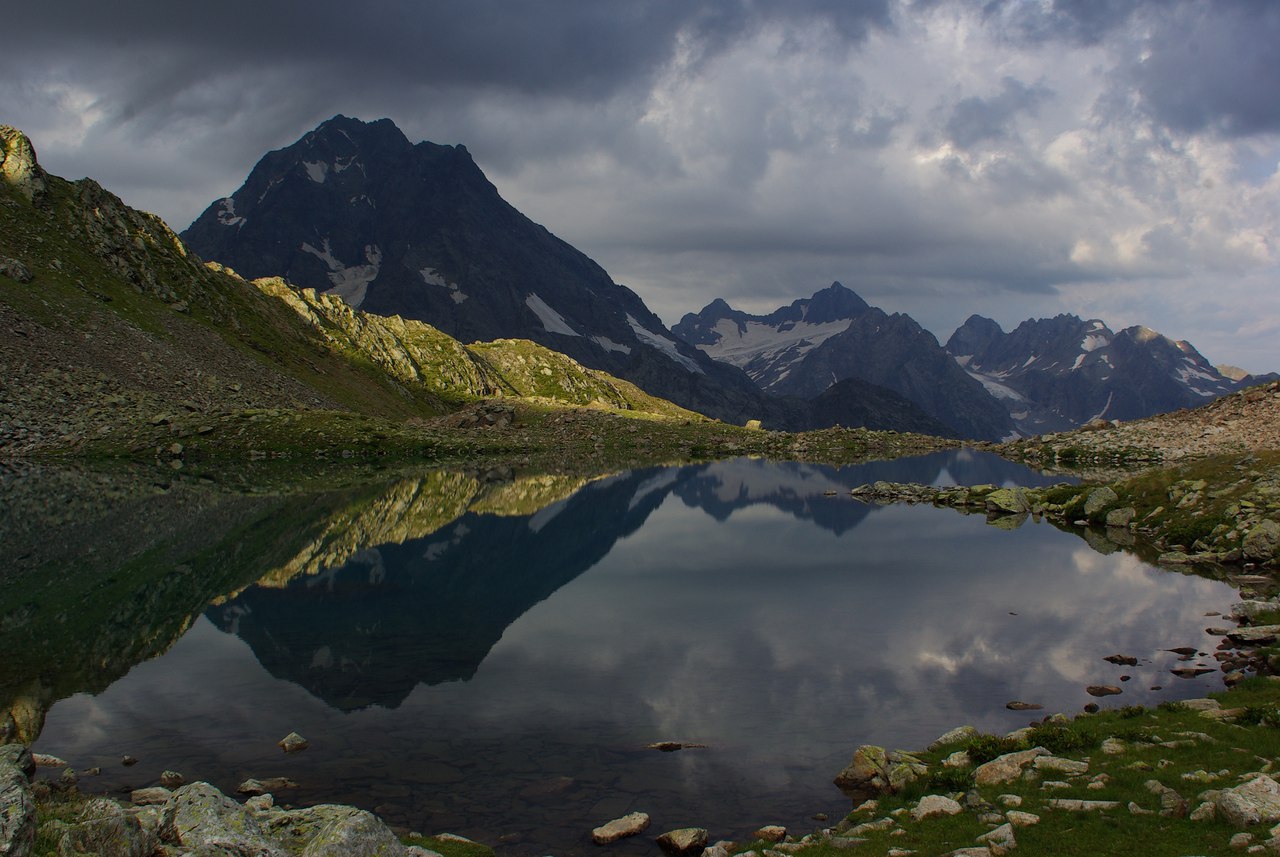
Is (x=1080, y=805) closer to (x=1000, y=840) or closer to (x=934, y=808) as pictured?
(x=1000, y=840)

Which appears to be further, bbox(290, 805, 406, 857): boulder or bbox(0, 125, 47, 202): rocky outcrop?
Result: bbox(0, 125, 47, 202): rocky outcrop

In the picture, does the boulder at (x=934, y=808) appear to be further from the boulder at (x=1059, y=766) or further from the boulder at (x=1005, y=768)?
the boulder at (x=1059, y=766)

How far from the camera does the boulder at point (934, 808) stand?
642 inches

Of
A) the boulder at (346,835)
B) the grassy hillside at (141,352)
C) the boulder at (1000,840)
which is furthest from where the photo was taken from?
the grassy hillside at (141,352)

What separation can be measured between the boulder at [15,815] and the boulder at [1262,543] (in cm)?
5500

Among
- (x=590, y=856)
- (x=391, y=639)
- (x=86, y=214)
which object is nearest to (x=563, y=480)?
(x=391, y=639)

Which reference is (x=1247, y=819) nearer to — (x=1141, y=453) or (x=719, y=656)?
(x=719, y=656)

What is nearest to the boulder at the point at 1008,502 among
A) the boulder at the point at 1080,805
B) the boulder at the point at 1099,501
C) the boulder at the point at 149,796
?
the boulder at the point at 1099,501

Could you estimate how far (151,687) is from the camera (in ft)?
88.2

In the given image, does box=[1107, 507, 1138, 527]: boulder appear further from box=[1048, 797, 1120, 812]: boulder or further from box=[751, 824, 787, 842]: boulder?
box=[751, 824, 787, 842]: boulder

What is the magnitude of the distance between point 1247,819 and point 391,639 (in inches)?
1172

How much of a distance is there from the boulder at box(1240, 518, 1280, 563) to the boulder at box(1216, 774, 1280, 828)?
38989 mm

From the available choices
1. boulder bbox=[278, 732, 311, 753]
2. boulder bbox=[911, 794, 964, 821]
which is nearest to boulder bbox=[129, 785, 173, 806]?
boulder bbox=[278, 732, 311, 753]

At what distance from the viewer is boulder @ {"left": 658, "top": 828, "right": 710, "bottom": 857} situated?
55.9ft
